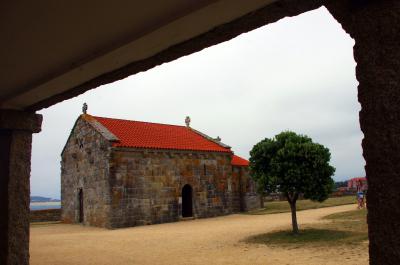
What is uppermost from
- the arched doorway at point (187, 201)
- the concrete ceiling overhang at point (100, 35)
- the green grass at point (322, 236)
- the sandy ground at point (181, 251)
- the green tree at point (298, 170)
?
the concrete ceiling overhang at point (100, 35)

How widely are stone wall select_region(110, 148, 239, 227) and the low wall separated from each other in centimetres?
936

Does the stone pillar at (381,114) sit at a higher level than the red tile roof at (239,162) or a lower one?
lower

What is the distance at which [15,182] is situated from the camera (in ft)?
17.4

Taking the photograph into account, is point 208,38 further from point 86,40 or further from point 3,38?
point 3,38

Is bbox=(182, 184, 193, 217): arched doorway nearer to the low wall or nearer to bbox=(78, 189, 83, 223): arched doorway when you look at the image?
bbox=(78, 189, 83, 223): arched doorway

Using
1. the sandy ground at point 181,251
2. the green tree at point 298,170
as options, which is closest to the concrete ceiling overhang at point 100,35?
the sandy ground at point 181,251

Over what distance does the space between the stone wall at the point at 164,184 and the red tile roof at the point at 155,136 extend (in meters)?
0.45

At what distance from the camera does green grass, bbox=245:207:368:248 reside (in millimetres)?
10722

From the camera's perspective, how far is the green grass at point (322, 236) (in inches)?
422

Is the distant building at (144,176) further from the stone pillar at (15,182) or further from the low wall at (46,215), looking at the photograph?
the stone pillar at (15,182)

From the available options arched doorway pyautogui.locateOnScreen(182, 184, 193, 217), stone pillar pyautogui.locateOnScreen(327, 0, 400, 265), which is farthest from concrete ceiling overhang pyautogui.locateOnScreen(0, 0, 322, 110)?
arched doorway pyautogui.locateOnScreen(182, 184, 193, 217)

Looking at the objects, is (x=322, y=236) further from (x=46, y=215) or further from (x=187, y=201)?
(x=46, y=215)

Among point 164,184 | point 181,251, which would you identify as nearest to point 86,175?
point 164,184

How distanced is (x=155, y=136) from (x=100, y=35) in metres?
20.0
